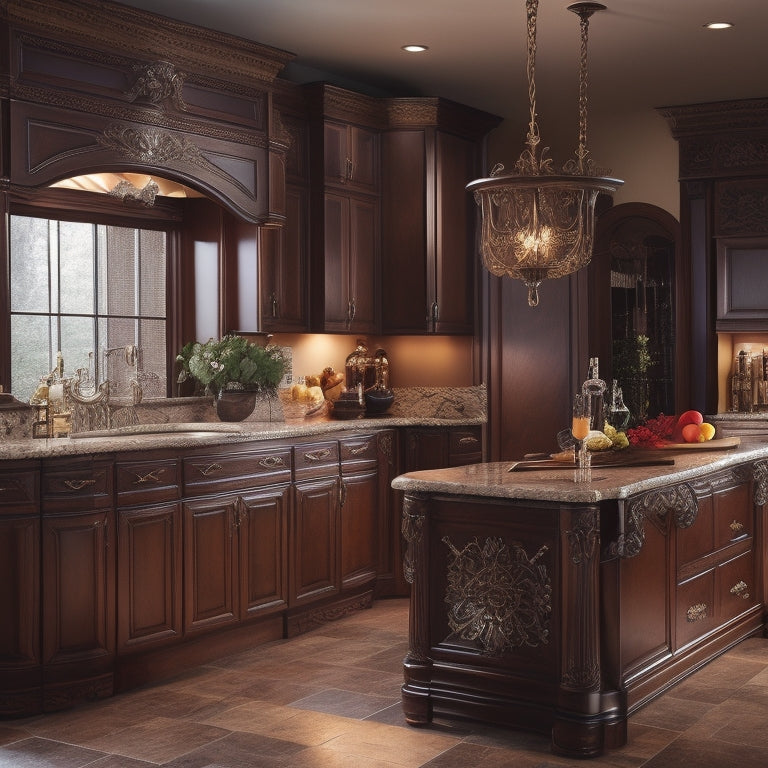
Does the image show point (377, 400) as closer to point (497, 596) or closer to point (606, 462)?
point (606, 462)

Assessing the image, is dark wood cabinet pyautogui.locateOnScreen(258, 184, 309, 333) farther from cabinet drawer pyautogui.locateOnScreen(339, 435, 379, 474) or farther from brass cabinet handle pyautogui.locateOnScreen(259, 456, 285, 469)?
brass cabinet handle pyautogui.locateOnScreen(259, 456, 285, 469)

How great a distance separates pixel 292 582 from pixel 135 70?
243 centimetres

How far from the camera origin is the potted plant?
556cm

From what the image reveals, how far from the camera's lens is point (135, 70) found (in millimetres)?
5035

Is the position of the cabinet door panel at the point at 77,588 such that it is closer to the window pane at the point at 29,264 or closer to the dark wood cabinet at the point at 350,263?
the window pane at the point at 29,264

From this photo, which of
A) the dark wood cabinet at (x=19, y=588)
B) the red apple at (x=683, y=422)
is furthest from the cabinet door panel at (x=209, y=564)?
the red apple at (x=683, y=422)

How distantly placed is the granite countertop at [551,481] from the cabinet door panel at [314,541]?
1286mm

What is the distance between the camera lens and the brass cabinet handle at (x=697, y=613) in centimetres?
449

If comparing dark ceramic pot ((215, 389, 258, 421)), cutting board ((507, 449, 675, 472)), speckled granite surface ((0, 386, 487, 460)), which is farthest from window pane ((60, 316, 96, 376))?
cutting board ((507, 449, 675, 472))

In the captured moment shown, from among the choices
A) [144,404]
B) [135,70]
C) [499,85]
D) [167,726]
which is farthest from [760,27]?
[167,726]

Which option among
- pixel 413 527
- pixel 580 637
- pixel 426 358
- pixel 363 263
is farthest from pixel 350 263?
pixel 580 637

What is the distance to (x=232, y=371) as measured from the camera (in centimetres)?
557

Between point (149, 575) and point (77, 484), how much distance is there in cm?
53

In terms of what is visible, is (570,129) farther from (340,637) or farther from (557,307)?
(340,637)
